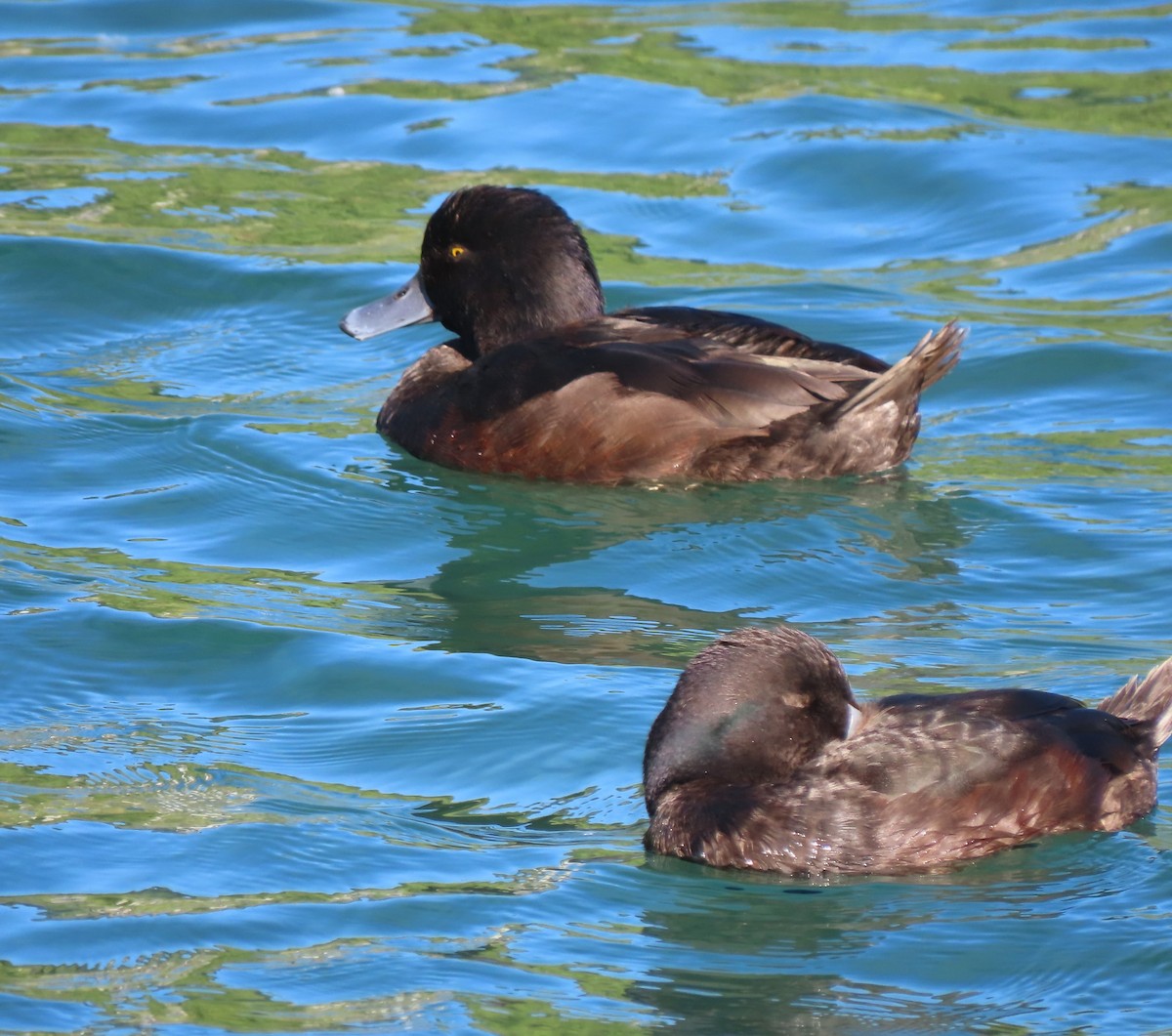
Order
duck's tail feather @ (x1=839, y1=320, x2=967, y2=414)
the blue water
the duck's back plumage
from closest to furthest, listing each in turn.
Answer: the blue water, duck's tail feather @ (x1=839, y1=320, x2=967, y2=414), the duck's back plumage

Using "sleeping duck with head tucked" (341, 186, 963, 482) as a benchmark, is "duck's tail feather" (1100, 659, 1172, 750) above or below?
below

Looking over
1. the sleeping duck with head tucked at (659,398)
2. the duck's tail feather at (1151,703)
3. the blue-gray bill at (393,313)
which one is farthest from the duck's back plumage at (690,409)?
the duck's tail feather at (1151,703)

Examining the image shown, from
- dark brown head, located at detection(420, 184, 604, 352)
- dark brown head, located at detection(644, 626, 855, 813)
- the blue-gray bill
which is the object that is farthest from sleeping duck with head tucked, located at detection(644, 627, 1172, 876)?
the blue-gray bill

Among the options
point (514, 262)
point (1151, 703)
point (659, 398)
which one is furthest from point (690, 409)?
point (1151, 703)

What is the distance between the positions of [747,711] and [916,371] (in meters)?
3.09

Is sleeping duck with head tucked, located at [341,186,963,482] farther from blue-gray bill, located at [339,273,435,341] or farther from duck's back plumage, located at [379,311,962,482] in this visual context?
blue-gray bill, located at [339,273,435,341]

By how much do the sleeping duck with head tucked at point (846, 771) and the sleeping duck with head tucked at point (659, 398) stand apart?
2.81 meters

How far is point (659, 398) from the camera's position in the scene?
29.1ft

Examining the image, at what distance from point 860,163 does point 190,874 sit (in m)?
8.88

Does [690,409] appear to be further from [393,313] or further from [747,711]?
[747,711]

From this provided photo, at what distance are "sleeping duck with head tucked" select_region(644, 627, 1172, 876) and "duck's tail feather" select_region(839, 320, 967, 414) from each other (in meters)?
2.76

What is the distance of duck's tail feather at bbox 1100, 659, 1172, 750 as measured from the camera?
6184 millimetres

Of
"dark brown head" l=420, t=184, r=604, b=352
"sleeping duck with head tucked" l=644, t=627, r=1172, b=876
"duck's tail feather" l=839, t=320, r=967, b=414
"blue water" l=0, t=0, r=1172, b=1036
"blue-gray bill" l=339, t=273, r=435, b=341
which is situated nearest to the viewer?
"blue water" l=0, t=0, r=1172, b=1036

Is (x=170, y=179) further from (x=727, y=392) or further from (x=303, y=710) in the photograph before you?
(x=303, y=710)
